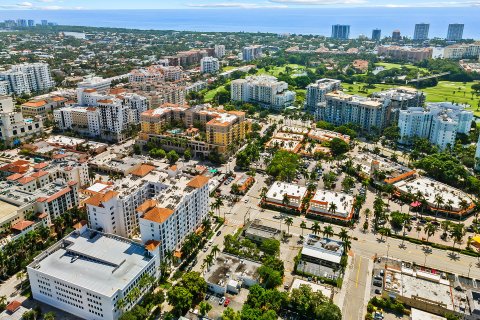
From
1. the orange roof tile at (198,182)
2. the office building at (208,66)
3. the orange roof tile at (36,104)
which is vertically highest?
the office building at (208,66)

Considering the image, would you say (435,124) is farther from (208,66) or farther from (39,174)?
(208,66)

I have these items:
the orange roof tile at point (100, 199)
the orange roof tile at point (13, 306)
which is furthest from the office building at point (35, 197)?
the orange roof tile at point (13, 306)

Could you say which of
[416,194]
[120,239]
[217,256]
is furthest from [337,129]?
[120,239]

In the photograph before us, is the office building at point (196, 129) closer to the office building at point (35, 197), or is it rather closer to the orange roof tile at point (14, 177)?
the office building at point (35, 197)

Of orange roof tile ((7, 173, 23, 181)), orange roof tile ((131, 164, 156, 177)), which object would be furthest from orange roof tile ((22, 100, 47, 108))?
orange roof tile ((131, 164, 156, 177))

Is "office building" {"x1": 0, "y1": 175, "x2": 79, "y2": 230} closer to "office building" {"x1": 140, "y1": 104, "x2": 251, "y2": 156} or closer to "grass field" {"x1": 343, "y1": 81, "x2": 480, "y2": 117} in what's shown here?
"office building" {"x1": 140, "y1": 104, "x2": 251, "y2": 156}
